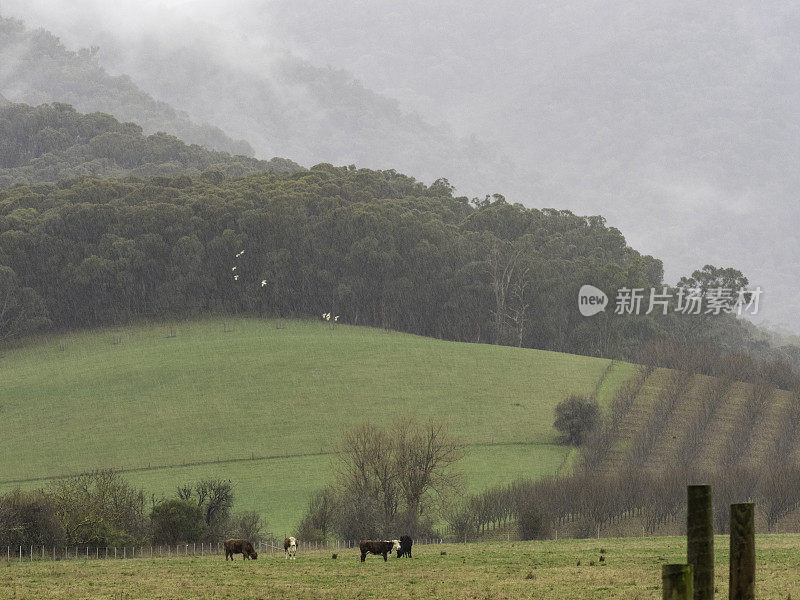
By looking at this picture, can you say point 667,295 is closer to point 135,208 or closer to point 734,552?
point 135,208

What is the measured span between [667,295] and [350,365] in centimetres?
6901

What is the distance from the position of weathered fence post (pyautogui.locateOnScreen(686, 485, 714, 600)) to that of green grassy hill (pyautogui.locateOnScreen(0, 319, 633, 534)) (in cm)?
5810

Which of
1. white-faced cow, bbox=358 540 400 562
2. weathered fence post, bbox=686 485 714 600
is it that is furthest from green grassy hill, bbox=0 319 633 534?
weathered fence post, bbox=686 485 714 600

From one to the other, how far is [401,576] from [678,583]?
23541mm

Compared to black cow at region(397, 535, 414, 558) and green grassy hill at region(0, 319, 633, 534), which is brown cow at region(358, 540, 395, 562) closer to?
black cow at region(397, 535, 414, 558)

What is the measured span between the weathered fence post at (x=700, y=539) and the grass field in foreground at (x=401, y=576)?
580 inches

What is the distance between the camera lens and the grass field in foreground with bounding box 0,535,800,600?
24219 mm

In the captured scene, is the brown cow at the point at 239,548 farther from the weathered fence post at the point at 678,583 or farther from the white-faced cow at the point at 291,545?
the weathered fence post at the point at 678,583

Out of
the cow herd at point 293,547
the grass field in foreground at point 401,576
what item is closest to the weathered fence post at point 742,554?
the grass field in foreground at point 401,576

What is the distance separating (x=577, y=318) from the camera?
463 feet

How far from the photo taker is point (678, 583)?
282 inches

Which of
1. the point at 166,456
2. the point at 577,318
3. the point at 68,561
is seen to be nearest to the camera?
the point at 68,561

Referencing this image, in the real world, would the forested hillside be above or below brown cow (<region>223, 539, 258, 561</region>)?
above

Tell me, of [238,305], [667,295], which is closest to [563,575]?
[238,305]
